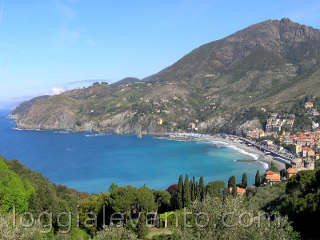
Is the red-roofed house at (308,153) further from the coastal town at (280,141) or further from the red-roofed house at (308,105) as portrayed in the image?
the red-roofed house at (308,105)

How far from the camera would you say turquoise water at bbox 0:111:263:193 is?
204 feet

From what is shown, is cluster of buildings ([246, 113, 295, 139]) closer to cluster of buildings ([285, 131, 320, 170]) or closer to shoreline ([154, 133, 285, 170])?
shoreline ([154, 133, 285, 170])

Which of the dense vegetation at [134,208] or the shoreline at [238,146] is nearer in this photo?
the dense vegetation at [134,208]

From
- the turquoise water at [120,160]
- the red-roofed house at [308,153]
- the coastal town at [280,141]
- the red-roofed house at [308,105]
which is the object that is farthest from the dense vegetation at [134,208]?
the red-roofed house at [308,105]

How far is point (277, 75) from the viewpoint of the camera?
17225 centimetres

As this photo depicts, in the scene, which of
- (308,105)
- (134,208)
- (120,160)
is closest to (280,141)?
(308,105)

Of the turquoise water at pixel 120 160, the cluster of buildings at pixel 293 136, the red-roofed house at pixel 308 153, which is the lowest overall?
the turquoise water at pixel 120 160

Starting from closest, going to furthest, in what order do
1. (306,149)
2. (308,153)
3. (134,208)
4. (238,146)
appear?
(134,208)
(308,153)
(306,149)
(238,146)

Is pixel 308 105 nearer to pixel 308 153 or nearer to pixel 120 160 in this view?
pixel 308 153

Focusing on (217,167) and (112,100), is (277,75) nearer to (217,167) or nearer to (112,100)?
(112,100)

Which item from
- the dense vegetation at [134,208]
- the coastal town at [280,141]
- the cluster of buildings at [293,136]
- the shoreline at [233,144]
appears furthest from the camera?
the cluster of buildings at [293,136]

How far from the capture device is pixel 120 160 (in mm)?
82062

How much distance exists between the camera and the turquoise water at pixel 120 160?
2442 inches

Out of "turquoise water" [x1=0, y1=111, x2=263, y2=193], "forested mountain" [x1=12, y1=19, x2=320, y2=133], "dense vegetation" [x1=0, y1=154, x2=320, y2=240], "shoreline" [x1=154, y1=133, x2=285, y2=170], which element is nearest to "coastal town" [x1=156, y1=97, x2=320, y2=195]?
"shoreline" [x1=154, y1=133, x2=285, y2=170]
